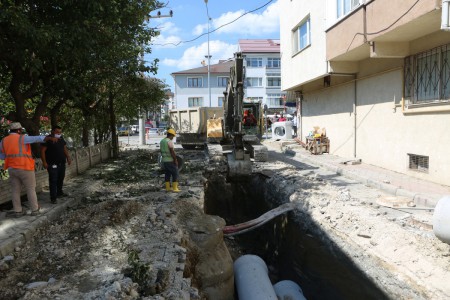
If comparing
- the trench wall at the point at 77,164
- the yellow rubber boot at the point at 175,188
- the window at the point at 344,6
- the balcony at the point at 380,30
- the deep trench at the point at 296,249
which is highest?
the window at the point at 344,6

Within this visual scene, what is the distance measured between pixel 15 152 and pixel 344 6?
1072 cm

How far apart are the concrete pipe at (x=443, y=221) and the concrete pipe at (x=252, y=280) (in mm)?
2554

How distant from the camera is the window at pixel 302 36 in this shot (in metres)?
16.0

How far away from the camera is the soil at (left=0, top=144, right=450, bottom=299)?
13.4 feet

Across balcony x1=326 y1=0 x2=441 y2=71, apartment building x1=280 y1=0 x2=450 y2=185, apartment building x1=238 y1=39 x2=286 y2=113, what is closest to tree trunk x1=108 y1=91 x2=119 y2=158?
apartment building x1=280 y1=0 x2=450 y2=185

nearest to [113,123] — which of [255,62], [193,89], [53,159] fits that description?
[53,159]

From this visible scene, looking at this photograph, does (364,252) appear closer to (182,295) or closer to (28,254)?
(182,295)

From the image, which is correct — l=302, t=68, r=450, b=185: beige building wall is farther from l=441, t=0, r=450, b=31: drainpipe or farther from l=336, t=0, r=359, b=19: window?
l=441, t=0, r=450, b=31: drainpipe

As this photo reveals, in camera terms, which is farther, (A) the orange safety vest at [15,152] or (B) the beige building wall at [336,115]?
(B) the beige building wall at [336,115]

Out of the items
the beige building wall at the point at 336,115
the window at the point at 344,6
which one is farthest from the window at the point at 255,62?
the window at the point at 344,6

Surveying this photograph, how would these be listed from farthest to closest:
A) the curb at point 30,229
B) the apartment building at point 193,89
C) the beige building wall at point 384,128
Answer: the apartment building at point 193,89
the beige building wall at point 384,128
the curb at point 30,229

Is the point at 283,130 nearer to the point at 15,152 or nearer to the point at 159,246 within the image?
the point at 15,152

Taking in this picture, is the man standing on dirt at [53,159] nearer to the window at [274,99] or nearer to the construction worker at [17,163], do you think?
the construction worker at [17,163]

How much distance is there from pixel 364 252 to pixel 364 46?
662 centimetres
